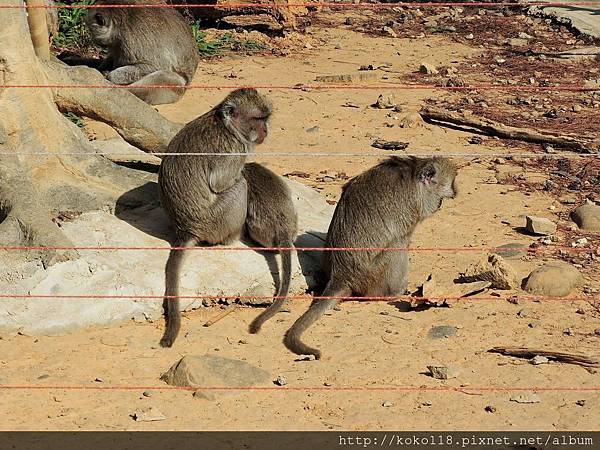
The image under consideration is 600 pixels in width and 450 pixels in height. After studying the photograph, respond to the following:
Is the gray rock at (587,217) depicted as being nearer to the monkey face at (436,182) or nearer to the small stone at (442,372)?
the monkey face at (436,182)

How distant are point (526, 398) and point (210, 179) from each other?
2805 mm

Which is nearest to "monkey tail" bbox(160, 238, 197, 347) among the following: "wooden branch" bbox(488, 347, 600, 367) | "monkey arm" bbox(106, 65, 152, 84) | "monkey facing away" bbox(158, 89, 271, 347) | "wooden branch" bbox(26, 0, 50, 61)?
"monkey facing away" bbox(158, 89, 271, 347)

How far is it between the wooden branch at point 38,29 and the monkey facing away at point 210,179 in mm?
1615

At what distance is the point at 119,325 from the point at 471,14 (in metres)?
10.4

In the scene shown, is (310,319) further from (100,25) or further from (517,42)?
(517,42)

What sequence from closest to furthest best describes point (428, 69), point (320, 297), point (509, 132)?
point (320, 297), point (509, 132), point (428, 69)

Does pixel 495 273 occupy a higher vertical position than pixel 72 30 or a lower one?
lower

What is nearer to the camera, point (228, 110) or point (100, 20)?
point (228, 110)

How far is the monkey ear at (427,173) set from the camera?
767cm

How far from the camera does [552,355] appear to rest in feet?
21.5

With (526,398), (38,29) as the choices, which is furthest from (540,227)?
(38,29)

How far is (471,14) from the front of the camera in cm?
1589

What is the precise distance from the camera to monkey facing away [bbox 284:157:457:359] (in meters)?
7.48

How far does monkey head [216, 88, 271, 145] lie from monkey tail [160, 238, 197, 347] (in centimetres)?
87
